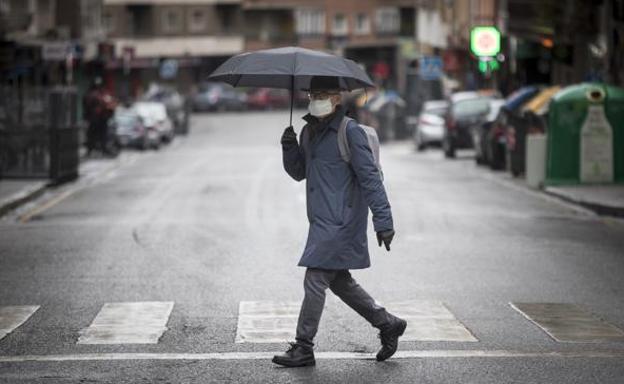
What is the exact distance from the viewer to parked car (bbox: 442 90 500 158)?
131 feet

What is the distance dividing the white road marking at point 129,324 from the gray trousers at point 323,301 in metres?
1.36

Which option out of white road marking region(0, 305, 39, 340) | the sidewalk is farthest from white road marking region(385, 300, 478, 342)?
the sidewalk

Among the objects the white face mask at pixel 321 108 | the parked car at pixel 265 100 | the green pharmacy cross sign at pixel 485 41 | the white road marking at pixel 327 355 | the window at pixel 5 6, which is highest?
the window at pixel 5 6

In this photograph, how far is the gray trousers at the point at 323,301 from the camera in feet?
31.1

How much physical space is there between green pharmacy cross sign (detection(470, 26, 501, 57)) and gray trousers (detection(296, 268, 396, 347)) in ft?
99.1

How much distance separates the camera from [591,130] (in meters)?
25.6

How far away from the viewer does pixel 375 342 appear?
10.4 meters

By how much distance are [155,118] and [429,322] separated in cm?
4103

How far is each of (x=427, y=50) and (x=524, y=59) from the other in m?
27.8

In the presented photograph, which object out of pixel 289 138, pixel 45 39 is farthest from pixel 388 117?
pixel 289 138

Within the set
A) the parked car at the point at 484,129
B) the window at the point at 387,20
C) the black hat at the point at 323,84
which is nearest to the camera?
the black hat at the point at 323,84

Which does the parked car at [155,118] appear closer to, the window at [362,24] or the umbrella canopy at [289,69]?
the umbrella canopy at [289,69]

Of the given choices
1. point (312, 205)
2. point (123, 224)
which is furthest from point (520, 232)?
point (312, 205)

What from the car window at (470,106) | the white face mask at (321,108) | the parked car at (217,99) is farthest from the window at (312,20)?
the white face mask at (321,108)
